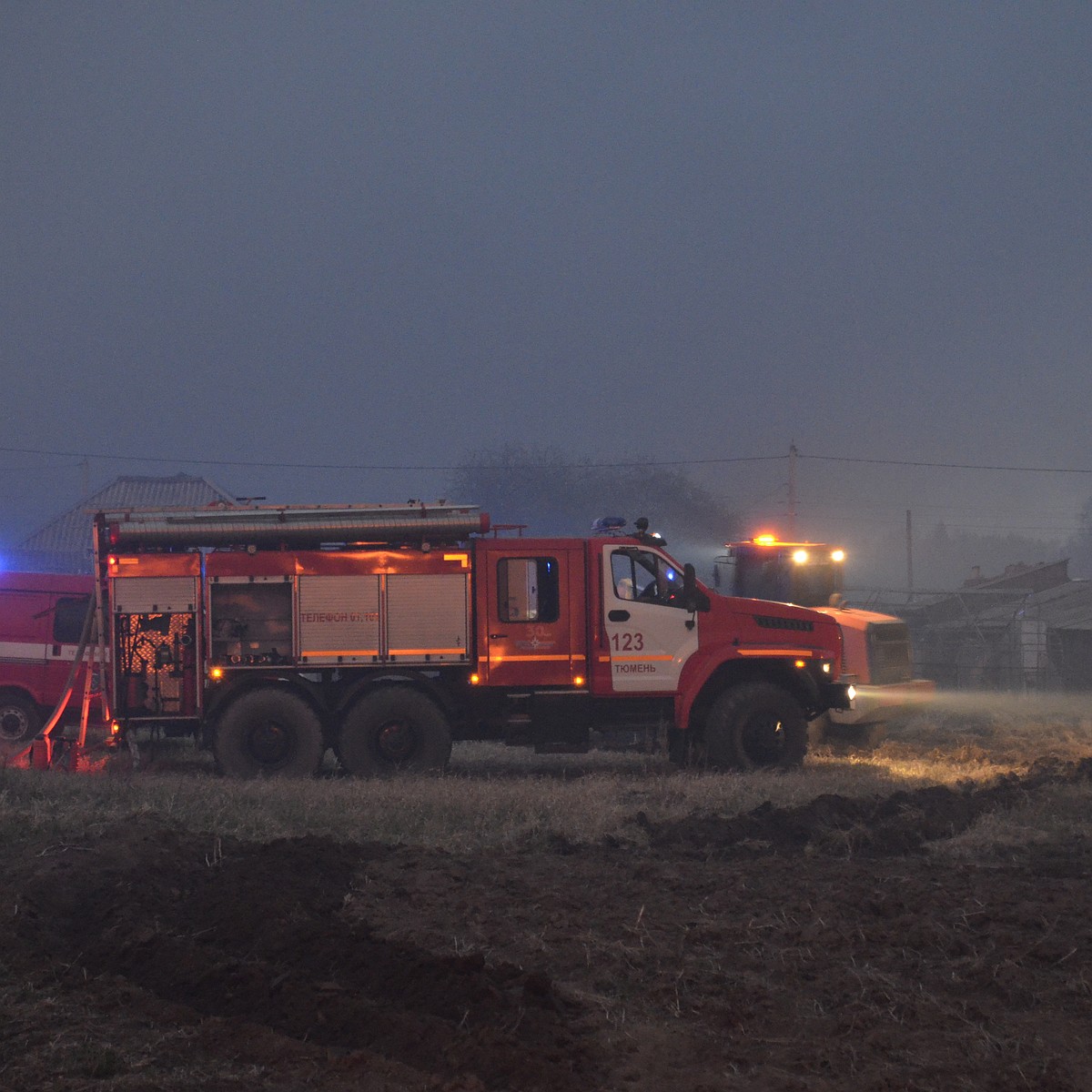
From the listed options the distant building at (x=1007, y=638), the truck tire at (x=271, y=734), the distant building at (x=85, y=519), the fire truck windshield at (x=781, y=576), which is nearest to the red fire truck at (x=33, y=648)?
the truck tire at (x=271, y=734)

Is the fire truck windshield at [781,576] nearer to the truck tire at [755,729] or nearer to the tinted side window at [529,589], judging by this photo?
the truck tire at [755,729]

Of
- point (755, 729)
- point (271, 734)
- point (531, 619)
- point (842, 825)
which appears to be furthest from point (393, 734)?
point (842, 825)

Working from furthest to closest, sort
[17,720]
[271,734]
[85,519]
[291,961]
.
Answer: [85,519] < [17,720] < [271,734] < [291,961]

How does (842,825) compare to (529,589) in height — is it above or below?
below

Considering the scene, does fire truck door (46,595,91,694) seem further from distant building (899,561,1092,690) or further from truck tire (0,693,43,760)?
distant building (899,561,1092,690)

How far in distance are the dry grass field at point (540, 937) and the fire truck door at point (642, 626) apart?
5.92 ft

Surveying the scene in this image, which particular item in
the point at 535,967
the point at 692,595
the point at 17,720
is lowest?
the point at 535,967

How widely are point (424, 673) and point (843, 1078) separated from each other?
9.05 metres

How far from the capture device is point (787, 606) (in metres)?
13.7

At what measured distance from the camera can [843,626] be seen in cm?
1583

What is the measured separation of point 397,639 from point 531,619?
1.56m

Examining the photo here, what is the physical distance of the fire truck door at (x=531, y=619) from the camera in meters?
A: 13.0

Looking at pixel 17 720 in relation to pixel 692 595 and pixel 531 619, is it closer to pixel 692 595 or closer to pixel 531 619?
pixel 531 619

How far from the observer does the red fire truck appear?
55.7 ft
